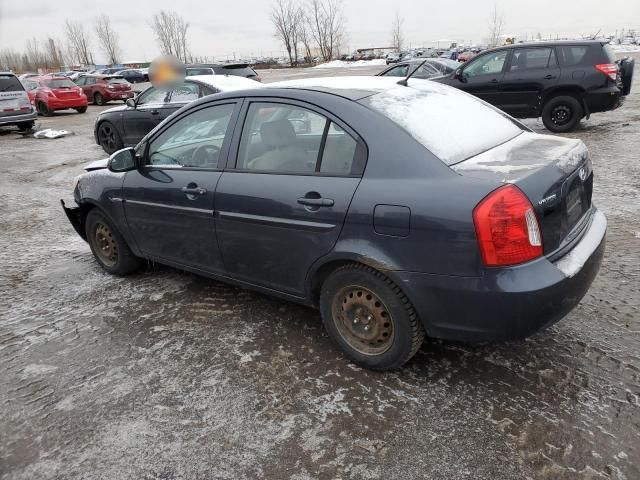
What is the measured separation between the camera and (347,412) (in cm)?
253

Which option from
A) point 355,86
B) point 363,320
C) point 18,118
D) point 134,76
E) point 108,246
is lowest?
point 363,320

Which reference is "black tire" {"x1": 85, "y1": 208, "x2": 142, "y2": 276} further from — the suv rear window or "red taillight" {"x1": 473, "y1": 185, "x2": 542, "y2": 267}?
the suv rear window

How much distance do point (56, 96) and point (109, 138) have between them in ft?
36.9

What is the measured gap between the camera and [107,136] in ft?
34.5

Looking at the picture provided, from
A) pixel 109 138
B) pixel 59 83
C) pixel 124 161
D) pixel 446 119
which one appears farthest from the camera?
pixel 59 83

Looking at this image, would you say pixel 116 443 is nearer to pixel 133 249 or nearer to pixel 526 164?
pixel 133 249

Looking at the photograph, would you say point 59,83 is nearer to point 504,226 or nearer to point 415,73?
point 415,73

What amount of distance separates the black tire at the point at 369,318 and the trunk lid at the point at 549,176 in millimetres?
721

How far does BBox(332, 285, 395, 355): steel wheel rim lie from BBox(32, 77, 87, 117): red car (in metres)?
20.4

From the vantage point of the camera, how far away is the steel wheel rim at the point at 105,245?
14.2 ft

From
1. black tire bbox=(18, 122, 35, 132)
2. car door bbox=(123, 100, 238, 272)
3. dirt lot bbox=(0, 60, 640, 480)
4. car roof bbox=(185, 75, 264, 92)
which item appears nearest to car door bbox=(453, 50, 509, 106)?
car roof bbox=(185, 75, 264, 92)

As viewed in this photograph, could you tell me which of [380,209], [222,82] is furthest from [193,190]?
[222,82]

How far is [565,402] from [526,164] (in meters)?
1.20

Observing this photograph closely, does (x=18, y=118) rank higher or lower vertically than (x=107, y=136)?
higher
